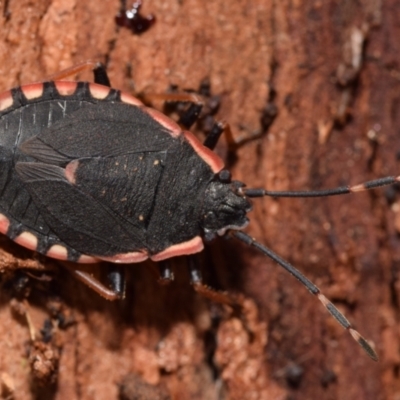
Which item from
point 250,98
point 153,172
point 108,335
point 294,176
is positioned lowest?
point 108,335

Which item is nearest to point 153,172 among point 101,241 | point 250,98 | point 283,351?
point 101,241

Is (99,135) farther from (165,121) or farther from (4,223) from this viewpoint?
(4,223)

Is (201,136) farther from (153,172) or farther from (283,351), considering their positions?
(283,351)

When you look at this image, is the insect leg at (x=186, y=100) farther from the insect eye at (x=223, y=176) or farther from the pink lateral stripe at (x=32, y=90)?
the pink lateral stripe at (x=32, y=90)

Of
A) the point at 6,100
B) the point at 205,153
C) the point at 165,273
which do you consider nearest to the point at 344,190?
the point at 205,153

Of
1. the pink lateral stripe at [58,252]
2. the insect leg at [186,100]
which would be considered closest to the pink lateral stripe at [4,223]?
the pink lateral stripe at [58,252]

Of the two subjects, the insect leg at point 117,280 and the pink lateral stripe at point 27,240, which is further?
the insect leg at point 117,280
